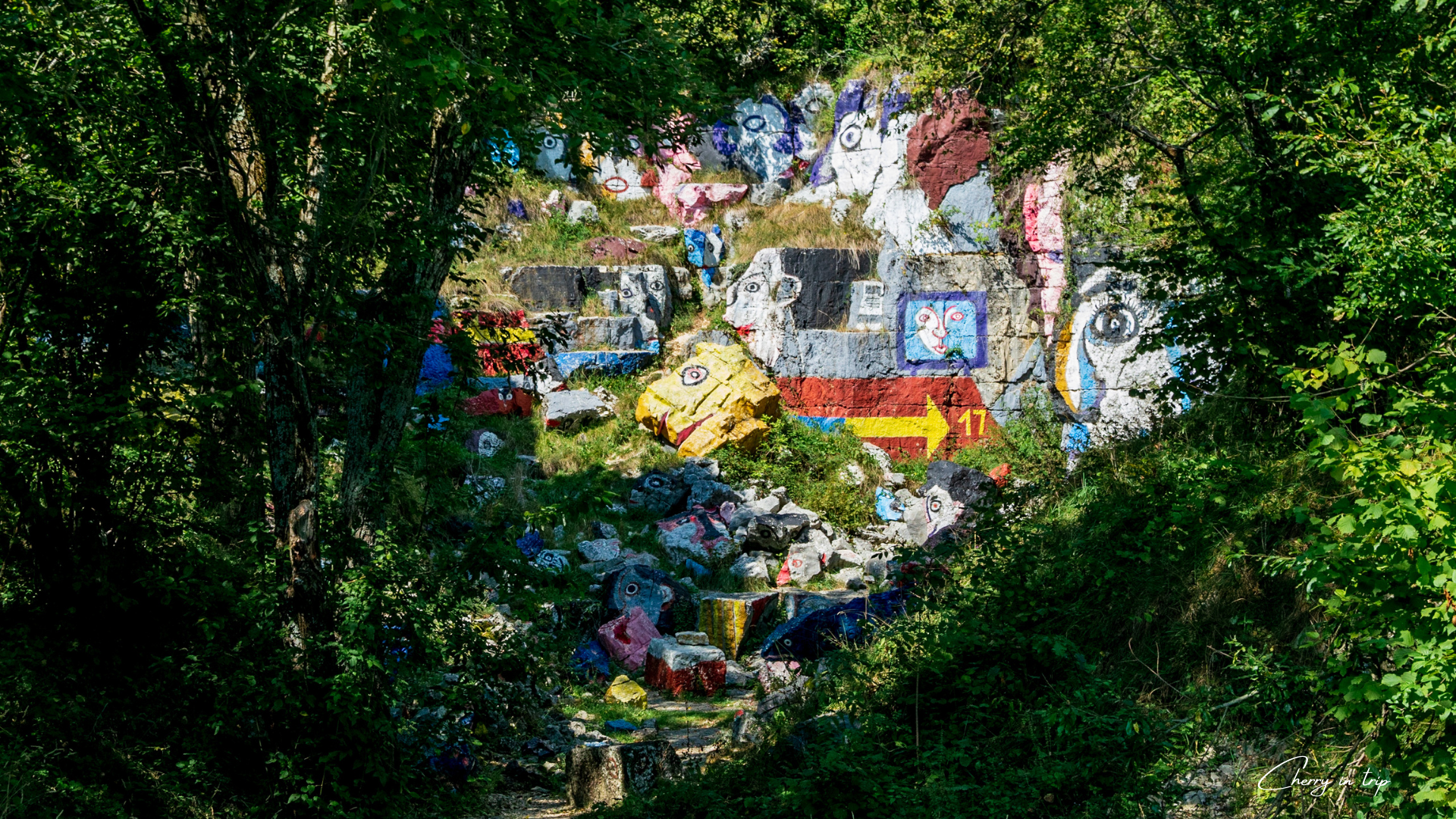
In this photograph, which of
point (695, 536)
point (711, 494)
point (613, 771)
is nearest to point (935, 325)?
point (711, 494)

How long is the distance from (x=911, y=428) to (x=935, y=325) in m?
1.57

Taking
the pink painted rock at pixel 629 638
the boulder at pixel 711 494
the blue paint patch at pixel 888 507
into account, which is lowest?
the pink painted rock at pixel 629 638

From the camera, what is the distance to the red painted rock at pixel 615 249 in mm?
16969

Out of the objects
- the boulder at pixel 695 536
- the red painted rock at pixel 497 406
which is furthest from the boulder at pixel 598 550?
Answer: the red painted rock at pixel 497 406

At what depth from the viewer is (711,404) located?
47.6ft

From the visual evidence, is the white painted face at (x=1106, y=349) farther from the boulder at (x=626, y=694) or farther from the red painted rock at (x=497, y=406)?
the boulder at (x=626, y=694)

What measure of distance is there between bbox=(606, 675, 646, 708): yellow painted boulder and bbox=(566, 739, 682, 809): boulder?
1.93m

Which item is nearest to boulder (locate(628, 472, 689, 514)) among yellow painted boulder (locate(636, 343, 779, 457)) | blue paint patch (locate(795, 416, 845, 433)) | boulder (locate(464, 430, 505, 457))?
yellow painted boulder (locate(636, 343, 779, 457))

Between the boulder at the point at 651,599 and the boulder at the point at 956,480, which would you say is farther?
the boulder at the point at 956,480

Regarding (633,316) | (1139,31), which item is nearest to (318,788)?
(1139,31)

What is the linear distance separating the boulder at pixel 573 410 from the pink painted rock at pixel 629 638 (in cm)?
559

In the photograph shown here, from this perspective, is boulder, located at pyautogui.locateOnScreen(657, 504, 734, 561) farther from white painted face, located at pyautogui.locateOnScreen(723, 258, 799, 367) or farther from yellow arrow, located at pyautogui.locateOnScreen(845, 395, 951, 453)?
white painted face, located at pyautogui.locateOnScreen(723, 258, 799, 367)

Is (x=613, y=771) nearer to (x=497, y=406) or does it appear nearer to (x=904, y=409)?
(x=497, y=406)

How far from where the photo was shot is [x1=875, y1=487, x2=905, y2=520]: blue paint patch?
43.7ft
